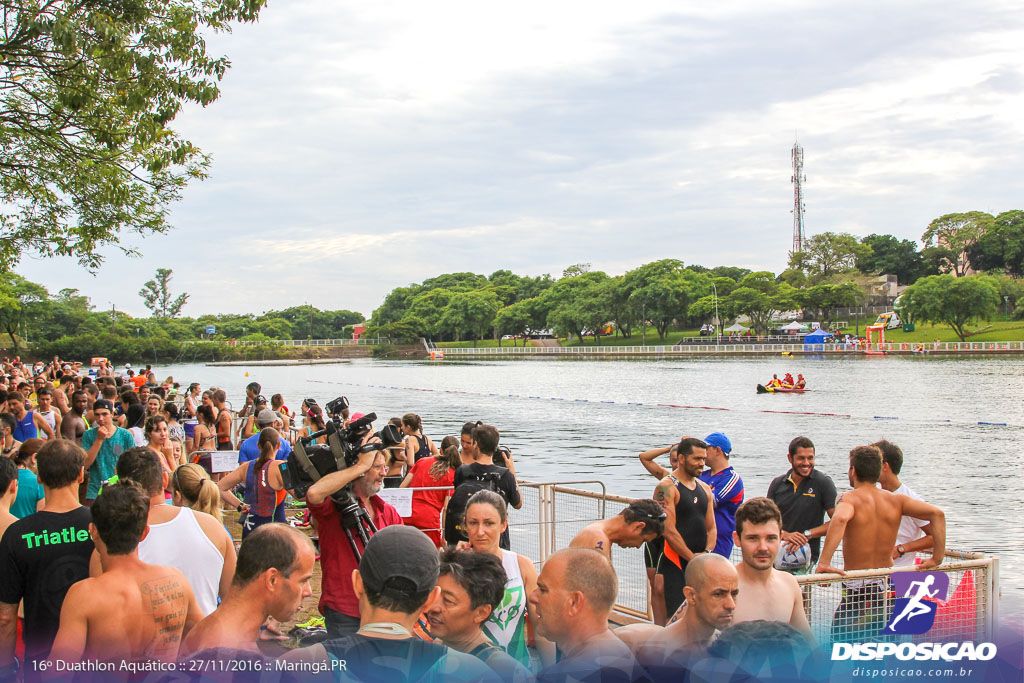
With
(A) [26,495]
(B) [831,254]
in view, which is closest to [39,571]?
(A) [26,495]

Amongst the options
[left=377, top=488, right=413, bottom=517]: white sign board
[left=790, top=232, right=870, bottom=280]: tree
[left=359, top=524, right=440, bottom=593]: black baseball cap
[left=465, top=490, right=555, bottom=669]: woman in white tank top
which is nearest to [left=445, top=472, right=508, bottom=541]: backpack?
[left=377, top=488, right=413, bottom=517]: white sign board

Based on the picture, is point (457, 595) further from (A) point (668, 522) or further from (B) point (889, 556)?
(B) point (889, 556)

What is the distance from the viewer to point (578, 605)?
132 inches

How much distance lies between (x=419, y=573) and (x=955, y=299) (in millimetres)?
105232

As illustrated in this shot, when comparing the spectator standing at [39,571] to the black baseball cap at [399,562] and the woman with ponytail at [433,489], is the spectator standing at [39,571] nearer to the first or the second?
the black baseball cap at [399,562]

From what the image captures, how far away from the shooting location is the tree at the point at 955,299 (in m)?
94.6

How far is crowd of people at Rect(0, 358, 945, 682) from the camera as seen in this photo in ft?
9.83

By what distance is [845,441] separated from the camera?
26375 mm

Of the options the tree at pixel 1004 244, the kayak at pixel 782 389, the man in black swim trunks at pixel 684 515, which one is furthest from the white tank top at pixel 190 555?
the tree at pixel 1004 244

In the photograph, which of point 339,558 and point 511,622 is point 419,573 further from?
point 339,558

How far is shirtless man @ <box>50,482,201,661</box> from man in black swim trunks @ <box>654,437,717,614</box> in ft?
11.9

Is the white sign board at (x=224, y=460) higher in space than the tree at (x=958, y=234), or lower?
lower

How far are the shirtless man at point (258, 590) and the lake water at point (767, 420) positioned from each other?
842 centimetres

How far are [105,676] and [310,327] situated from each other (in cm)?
Result: 20177
